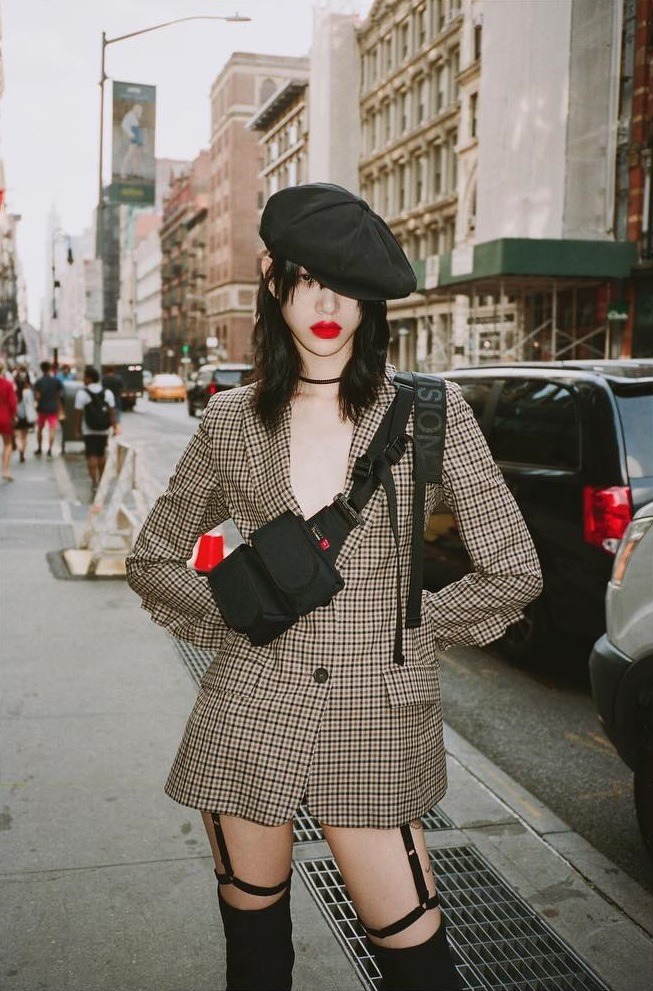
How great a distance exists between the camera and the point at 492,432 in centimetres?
714

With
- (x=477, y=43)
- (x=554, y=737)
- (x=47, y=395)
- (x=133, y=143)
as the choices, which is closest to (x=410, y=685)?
(x=554, y=737)

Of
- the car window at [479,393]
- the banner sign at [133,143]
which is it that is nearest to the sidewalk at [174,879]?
the car window at [479,393]

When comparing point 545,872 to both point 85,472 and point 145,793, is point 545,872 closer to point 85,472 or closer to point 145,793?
point 145,793

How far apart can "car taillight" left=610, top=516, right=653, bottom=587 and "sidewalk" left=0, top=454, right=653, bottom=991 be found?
3.35 ft

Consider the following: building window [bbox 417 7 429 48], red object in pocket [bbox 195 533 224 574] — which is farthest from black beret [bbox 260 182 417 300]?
building window [bbox 417 7 429 48]

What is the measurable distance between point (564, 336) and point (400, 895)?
28.3 metres

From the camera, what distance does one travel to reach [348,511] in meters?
2.01

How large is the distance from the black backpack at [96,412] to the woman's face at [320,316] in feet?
44.1

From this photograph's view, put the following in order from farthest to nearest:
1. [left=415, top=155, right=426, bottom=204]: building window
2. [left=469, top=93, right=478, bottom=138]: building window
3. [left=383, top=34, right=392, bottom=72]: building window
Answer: [left=383, top=34, right=392, bottom=72]: building window, [left=415, top=155, right=426, bottom=204]: building window, [left=469, top=93, right=478, bottom=138]: building window

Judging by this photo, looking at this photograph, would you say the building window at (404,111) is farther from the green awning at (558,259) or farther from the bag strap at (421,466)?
the bag strap at (421,466)

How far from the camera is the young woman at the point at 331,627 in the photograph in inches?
78.4

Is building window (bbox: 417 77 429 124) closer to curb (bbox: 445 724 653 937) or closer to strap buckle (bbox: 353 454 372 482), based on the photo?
curb (bbox: 445 724 653 937)

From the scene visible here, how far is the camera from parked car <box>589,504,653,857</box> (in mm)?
3754

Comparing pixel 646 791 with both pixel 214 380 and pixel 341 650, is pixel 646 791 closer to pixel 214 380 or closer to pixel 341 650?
pixel 341 650
